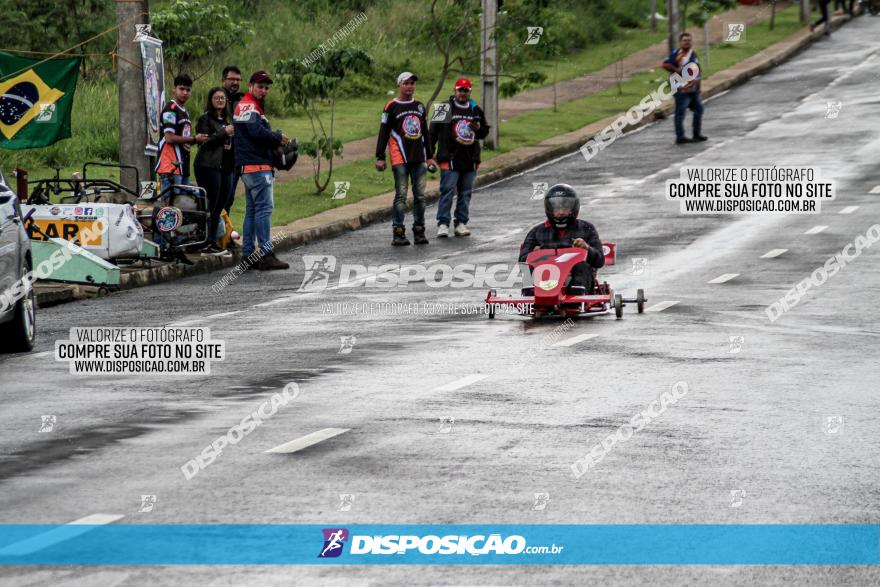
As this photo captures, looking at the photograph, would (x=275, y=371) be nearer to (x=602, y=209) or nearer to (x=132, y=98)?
(x=132, y=98)

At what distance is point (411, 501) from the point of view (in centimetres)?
790

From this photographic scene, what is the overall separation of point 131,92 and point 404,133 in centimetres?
364

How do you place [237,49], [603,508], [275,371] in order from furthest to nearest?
[237,49] → [275,371] → [603,508]

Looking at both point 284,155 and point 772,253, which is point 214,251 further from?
point 772,253

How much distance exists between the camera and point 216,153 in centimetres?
2131

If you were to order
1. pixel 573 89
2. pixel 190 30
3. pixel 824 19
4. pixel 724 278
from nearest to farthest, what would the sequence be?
pixel 724 278 < pixel 190 30 < pixel 573 89 < pixel 824 19

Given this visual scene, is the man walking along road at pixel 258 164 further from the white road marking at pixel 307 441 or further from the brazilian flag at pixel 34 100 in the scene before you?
the white road marking at pixel 307 441

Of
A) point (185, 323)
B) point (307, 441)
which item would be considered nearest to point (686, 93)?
point (185, 323)

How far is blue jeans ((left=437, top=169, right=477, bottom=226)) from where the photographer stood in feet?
76.7

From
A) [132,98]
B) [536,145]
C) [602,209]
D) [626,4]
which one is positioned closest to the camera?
[132,98]

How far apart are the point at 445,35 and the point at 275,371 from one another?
27.6 meters

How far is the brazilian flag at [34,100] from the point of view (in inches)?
840

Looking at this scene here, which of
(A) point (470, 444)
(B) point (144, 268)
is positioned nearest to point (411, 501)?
(A) point (470, 444)

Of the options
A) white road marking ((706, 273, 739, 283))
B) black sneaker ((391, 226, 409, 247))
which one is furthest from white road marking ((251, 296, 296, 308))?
black sneaker ((391, 226, 409, 247))
